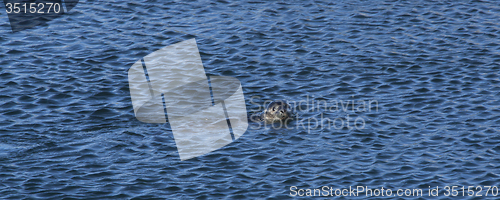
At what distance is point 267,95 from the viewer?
19.5 meters

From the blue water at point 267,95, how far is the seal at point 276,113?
1.27 feet

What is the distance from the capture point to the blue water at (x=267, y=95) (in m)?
14.2

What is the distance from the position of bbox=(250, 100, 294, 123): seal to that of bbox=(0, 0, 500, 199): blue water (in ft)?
1.27

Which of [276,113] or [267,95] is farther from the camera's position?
[267,95]

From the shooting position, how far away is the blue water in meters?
14.2

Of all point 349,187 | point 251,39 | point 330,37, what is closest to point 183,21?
point 251,39

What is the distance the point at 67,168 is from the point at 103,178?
1.09 metres

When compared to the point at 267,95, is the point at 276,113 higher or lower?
higher

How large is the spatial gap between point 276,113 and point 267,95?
7.18 ft

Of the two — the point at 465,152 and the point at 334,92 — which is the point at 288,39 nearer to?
the point at 334,92

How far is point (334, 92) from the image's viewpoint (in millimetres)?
19641

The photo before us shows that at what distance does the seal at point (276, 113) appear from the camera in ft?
57.0

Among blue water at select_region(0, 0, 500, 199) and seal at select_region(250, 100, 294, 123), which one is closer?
blue water at select_region(0, 0, 500, 199)

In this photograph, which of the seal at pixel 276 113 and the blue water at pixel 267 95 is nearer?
the blue water at pixel 267 95
